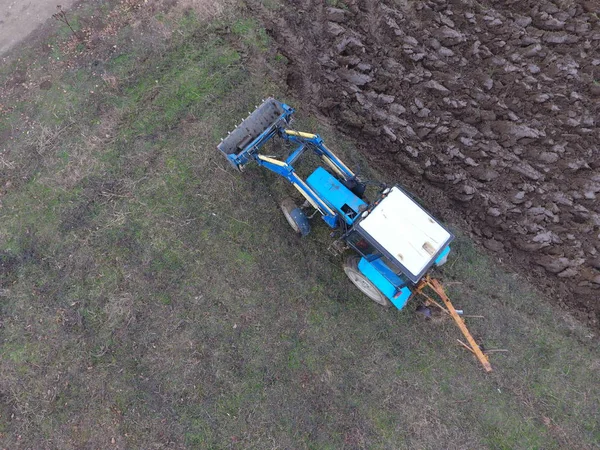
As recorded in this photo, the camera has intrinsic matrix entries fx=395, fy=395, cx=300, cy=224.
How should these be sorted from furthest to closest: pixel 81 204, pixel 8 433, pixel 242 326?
pixel 81 204
pixel 242 326
pixel 8 433

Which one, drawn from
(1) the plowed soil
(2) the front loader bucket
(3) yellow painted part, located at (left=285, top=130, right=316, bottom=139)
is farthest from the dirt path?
(3) yellow painted part, located at (left=285, top=130, right=316, bottom=139)

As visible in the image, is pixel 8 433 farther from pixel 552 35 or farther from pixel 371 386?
pixel 552 35

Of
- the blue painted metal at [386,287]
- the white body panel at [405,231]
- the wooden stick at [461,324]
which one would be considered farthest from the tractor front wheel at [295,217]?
the wooden stick at [461,324]

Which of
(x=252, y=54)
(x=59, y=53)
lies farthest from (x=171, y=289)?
(x=59, y=53)

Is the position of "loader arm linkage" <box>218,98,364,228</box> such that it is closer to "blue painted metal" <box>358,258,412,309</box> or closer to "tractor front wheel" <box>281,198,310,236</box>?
"tractor front wheel" <box>281,198,310,236</box>

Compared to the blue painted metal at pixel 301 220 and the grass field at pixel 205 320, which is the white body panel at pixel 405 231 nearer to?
the blue painted metal at pixel 301 220

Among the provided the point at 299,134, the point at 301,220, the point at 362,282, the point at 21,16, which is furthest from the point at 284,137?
the point at 21,16
